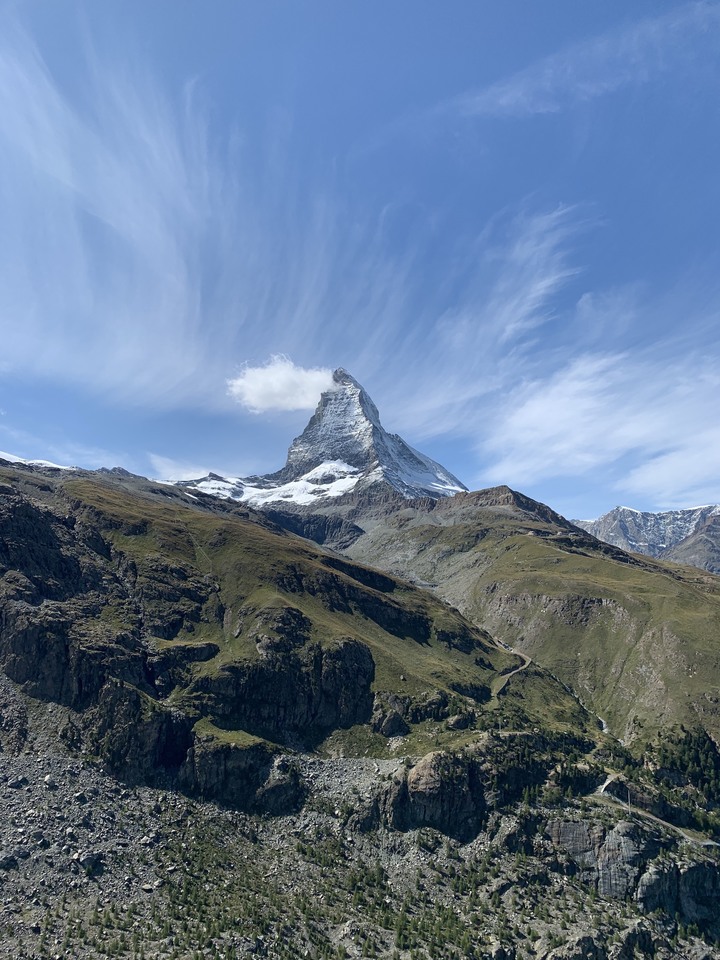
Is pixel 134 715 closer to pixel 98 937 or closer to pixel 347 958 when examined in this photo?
pixel 98 937

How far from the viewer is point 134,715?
166000 mm

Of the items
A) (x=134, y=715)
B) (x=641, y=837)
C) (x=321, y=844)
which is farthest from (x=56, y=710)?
(x=641, y=837)

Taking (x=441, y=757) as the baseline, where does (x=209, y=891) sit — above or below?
below

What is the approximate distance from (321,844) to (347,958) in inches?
1283

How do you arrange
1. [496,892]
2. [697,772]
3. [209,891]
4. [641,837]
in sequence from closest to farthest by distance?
1. [209,891]
2. [496,892]
3. [641,837]
4. [697,772]

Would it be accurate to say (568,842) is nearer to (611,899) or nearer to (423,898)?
(611,899)

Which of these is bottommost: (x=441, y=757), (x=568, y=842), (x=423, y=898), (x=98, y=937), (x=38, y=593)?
(x=98, y=937)

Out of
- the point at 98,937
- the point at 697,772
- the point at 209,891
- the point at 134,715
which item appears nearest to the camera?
the point at 98,937

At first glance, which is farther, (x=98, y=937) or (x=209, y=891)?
(x=209, y=891)

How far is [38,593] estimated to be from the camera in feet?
647

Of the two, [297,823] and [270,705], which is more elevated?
[270,705]

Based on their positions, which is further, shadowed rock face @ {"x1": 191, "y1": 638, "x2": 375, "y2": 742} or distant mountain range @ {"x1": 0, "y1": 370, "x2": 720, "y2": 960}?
shadowed rock face @ {"x1": 191, "y1": 638, "x2": 375, "y2": 742}

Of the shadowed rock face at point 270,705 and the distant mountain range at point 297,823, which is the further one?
the shadowed rock face at point 270,705

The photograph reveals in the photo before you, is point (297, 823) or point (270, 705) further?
point (270, 705)
